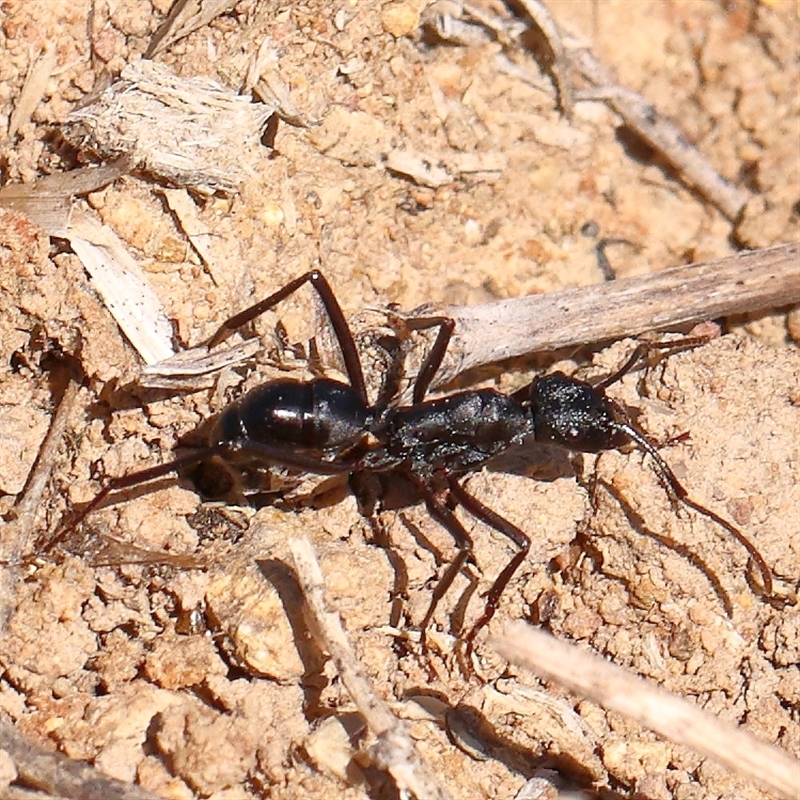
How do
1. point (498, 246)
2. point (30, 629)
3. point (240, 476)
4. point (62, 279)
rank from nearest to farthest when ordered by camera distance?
point (30, 629)
point (62, 279)
point (240, 476)
point (498, 246)

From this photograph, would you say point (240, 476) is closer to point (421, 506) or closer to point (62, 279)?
point (421, 506)

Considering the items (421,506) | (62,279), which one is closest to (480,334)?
(421,506)

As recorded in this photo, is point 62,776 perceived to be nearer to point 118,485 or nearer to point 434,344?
point 118,485

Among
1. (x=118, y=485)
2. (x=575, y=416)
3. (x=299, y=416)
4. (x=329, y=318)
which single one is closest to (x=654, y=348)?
(x=575, y=416)

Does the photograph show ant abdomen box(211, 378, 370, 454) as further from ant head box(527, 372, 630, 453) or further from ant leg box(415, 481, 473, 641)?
ant head box(527, 372, 630, 453)

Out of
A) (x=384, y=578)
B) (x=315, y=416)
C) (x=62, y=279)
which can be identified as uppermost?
(x=62, y=279)

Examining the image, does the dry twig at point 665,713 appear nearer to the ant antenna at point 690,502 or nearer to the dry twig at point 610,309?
the ant antenna at point 690,502
